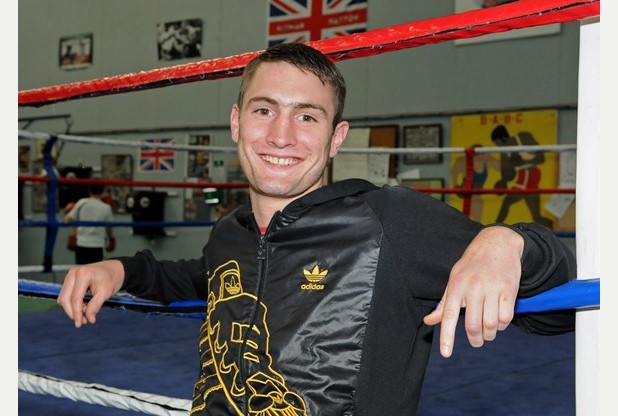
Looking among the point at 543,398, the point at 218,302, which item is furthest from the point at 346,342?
the point at 543,398

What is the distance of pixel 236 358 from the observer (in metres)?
0.94

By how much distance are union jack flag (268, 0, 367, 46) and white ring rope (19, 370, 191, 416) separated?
497cm

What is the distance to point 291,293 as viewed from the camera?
942 mm

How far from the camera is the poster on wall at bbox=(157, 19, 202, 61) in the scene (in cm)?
709

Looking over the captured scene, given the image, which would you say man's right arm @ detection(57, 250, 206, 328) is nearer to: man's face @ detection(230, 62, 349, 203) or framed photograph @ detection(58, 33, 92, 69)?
man's face @ detection(230, 62, 349, 203)

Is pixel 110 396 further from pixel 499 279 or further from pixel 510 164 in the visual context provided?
pixel 510 164

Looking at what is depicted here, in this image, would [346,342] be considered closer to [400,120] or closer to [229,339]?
[229,339]

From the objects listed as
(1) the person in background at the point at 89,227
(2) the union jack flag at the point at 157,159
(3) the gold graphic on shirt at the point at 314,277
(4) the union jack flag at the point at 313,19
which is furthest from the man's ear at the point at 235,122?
(2) the union jack flag at the point at 157,159

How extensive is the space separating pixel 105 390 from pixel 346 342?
64 centimetres

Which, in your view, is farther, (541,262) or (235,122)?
(235,122)

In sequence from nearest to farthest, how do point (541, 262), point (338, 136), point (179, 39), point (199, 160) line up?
point (541, 262) → point (338, 136) → point (199, 160) → point (179, 39)

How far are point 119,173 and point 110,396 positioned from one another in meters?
6.55

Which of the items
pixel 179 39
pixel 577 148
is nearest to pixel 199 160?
pixel 179 39

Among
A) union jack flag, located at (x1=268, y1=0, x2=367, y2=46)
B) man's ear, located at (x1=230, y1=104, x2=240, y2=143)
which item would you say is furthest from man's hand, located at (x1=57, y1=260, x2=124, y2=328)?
union jack flag, located at (x1=268, y1=0, x2=367, y2=46)
